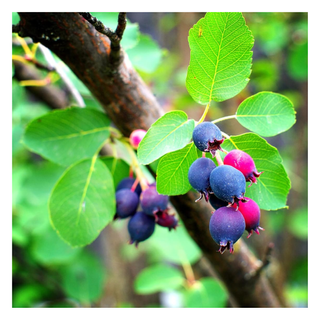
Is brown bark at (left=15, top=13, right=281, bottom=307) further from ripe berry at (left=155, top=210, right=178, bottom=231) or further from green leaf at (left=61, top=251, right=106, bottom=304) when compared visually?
green leaf at (left=61, top=251, right=106, bottom=304)

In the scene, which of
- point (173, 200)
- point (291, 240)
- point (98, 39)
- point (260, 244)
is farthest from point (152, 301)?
point (98, 39)

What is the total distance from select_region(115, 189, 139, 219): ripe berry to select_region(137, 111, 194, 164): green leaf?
0.22 metres

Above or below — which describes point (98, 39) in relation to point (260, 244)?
above

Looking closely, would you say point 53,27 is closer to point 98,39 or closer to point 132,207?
point 98,39

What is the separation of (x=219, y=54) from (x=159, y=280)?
3.84ft

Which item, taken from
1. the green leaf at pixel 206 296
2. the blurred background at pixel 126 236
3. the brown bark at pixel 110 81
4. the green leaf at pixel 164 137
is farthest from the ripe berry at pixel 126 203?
the green leaf at pixel 206 296

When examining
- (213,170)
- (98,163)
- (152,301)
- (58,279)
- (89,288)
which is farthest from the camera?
(152,301)

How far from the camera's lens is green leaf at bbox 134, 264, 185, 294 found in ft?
4.51

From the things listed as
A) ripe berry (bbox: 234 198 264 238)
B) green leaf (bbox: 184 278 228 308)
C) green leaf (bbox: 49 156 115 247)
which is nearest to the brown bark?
green leaf (bbox: 49 156 115 247)

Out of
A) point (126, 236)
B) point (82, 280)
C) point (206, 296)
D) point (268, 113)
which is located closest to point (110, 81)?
point (268, 113)

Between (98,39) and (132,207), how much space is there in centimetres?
37

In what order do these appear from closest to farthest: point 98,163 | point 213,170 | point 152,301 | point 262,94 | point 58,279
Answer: point 213,170 < point 262,94 < point 98,163 < point 58,279 < point 152,301

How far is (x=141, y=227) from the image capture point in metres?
0.65

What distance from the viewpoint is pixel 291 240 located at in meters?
2.34
